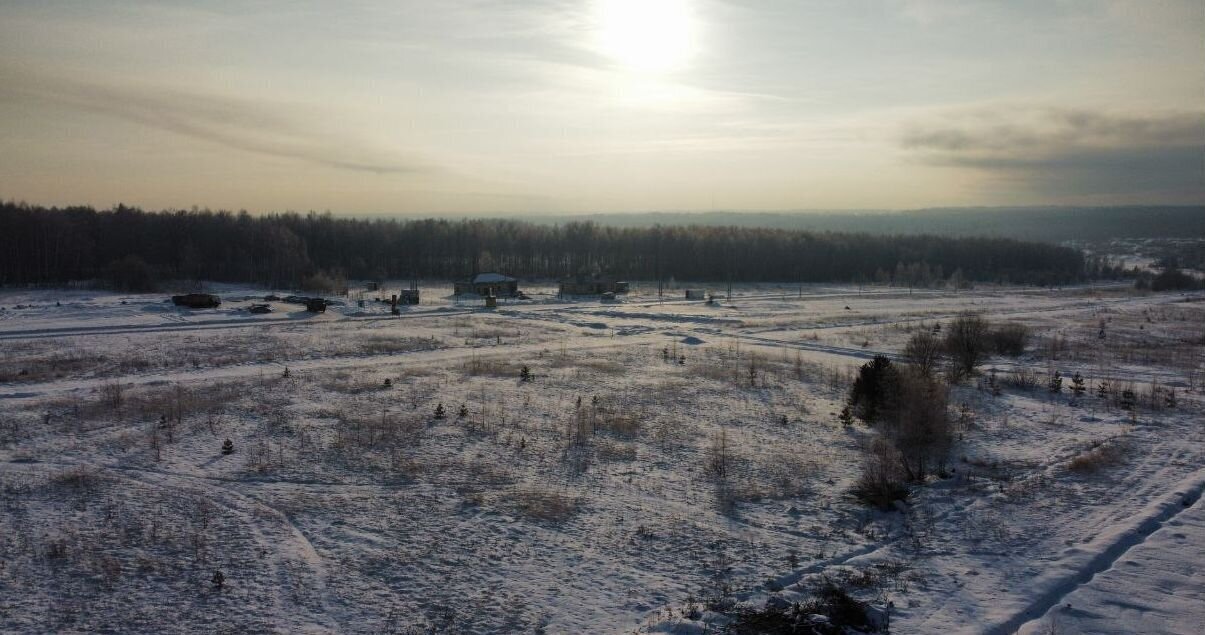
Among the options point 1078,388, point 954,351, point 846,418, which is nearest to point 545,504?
point 846,418

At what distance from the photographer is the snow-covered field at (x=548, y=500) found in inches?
401

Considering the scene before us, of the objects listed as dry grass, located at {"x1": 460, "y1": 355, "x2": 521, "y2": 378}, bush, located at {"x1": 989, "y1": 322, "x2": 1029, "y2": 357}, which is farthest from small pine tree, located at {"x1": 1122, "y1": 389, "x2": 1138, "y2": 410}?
dry grass, located at {"x1": 460, "y1": 355, "x2": 521, "y2": 378}

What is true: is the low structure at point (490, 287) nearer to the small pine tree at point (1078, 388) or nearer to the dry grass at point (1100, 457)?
the small pine tree at point (1078, 388)

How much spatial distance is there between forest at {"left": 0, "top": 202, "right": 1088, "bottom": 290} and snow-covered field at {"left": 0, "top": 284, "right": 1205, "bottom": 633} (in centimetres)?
4812

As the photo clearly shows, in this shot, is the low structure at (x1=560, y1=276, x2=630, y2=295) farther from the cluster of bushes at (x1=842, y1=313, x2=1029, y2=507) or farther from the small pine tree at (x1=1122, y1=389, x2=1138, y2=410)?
the small pine tree at (x1=1122, y1=389, x2=1138, y2=410)

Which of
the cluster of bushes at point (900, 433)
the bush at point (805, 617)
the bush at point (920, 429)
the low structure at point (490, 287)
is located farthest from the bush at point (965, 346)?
the low structure at point (490, 287)

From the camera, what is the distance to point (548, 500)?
46.6 feet

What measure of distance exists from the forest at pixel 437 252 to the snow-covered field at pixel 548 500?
4812 cm

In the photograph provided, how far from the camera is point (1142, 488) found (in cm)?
1507

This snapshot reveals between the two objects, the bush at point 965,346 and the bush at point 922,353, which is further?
→ the bush at point 965,346

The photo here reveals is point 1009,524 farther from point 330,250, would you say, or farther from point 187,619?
point 330,250

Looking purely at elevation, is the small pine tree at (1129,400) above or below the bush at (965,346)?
below

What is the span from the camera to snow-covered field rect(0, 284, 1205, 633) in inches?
401

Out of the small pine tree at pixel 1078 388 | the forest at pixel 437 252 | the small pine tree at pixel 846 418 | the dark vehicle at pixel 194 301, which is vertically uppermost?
the forest at pixel 437 252
